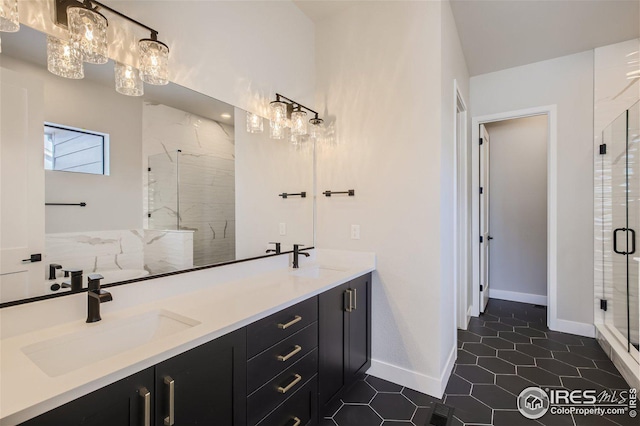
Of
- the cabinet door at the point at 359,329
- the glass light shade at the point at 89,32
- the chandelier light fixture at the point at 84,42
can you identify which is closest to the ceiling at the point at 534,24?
the chandelier light fixture at the point at 84,42

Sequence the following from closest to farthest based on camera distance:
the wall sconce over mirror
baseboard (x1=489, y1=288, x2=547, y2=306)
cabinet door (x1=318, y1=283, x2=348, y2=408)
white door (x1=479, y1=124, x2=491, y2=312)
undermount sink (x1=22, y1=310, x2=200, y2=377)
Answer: undermount sink (x1=22, y1=310, x2=200, y2=377), cabinet door (x1=318, y1=283, x2=348, y2=408), the wall sconce over mirror, white door (x1=479, y1=124, x2=491, y2=312), baseboard (x1=489, y1=288, x2=547, y2=306)

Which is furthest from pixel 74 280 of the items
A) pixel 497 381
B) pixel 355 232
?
pixel 497 381

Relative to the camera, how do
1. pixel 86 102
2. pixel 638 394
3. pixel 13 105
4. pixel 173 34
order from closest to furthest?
pixel 13 105 → pixel 86 102 → pixel 173 34 → pixel 638 394

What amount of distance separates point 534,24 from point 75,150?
3608mm

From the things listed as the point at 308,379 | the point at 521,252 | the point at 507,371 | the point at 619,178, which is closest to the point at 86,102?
the point at 308,379

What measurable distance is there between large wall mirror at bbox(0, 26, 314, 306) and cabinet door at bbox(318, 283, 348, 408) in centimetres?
65

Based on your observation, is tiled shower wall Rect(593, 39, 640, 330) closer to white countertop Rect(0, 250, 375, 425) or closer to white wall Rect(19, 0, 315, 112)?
white countertop Rect(0, 250, 375, 425)

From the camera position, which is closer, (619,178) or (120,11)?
(120,11)

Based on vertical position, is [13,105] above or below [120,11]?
below

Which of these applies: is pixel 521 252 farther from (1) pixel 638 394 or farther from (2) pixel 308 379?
(2) pixel 308 379

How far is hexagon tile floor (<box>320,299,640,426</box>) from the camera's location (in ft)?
6.16

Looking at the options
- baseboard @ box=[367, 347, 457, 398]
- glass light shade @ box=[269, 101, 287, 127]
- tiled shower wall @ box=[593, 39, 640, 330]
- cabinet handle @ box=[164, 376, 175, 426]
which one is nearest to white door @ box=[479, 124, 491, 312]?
tiled shower wall @ box=[593, 39, 640, 330]

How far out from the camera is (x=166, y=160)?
1.63 meters

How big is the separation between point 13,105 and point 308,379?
69.9 inches
